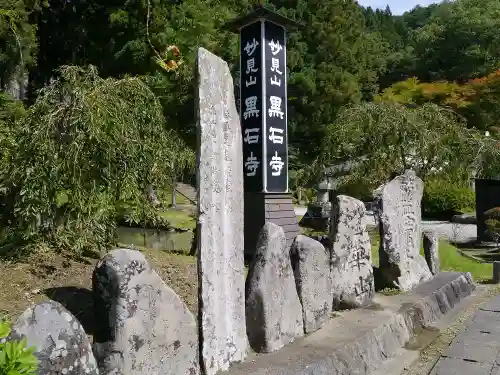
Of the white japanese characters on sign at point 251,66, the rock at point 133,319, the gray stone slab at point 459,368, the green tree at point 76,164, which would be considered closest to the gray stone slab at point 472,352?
the gray stone slab at point 459,368

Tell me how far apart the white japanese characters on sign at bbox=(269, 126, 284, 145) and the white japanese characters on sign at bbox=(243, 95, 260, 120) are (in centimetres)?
42

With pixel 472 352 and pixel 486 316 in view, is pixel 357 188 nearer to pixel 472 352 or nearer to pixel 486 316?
pixel 486 316

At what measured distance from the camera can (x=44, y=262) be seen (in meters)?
5.28

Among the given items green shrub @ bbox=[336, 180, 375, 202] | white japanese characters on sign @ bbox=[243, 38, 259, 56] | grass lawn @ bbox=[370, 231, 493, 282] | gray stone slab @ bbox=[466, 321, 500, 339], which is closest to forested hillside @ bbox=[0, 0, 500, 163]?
white japanese characters on sign @ bbox=[243, 38, 259, 56]

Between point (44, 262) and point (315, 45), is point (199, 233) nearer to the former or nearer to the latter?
point (44, 262)

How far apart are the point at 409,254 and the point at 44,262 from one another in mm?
4703

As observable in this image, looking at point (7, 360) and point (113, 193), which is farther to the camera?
point (113, 193)

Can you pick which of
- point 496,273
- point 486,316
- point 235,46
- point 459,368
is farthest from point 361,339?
point 235,46

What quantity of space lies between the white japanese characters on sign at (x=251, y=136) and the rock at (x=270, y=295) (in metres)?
5.29

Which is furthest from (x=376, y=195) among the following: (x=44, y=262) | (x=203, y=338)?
(x=44, y=262)

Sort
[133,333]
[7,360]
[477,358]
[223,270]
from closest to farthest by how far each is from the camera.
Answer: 1. [7,360]
2. [133,333]
3. [223,270]
4. [477,358]

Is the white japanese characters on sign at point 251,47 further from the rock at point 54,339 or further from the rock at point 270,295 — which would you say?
the rock at point 54,339

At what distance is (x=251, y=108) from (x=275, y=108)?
18.6 inches

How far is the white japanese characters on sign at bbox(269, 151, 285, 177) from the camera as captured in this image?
29.2 ft
